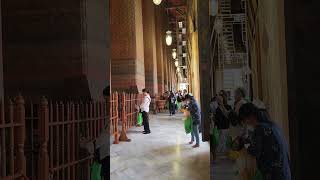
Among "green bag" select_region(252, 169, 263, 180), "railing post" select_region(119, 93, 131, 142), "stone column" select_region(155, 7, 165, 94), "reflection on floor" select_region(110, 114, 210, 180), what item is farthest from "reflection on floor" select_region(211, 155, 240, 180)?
"stone column" select_region(155, 7, 165, 94)

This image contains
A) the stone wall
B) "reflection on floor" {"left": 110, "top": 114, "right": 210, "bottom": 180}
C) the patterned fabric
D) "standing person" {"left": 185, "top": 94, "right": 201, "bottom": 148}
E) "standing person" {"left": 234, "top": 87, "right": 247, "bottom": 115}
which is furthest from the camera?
"standing person" {"left": 185, "top": 94, "right": 201, "bottom": 148}

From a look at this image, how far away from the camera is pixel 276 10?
2227 mm

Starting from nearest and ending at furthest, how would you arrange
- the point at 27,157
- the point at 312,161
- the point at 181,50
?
the point at 312,161 < the point at 27,157 < the point at 181,50

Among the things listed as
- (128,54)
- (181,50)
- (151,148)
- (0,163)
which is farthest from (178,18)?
(0,163)

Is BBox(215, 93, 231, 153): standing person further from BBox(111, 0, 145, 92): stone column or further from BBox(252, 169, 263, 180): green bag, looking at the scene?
BBox(111, 0, 145, 92): stone column

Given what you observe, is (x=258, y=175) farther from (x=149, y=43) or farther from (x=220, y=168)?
(x=149, y=43)

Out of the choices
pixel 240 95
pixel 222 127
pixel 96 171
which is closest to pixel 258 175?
pixel 240 95

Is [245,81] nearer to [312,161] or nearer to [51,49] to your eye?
[312,161]

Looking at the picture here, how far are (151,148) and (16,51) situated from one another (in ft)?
16.1

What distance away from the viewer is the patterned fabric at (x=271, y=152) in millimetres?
2260

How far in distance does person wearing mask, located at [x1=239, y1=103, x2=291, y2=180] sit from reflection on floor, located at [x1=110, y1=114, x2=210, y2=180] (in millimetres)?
3713

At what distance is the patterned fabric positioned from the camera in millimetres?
2260

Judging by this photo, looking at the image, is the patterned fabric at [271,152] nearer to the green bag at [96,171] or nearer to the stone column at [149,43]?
the green bag at [96,171]

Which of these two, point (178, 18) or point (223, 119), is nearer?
point (223, 119)
